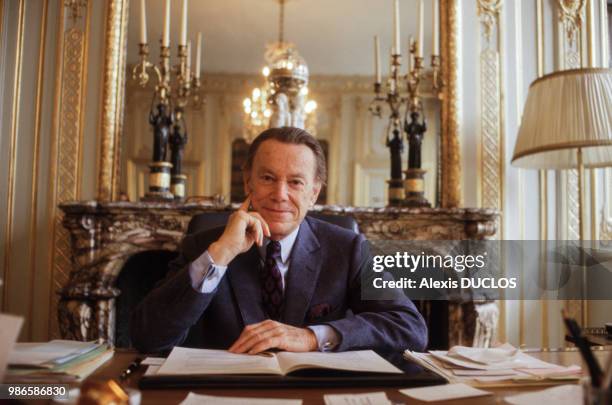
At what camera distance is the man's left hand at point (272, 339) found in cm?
101

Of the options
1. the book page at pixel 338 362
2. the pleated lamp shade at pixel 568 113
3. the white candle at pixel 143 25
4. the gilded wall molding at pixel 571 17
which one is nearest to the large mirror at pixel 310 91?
the white candle at pixel 143 25

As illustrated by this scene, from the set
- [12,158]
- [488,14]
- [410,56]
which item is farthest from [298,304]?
[488,14]

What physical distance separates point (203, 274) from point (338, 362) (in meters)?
0.46

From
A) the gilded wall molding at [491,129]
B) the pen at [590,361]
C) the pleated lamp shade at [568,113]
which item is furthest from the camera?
the gilded wall molding at [491,129]

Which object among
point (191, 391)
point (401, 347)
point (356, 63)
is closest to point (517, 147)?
point (356, 63)

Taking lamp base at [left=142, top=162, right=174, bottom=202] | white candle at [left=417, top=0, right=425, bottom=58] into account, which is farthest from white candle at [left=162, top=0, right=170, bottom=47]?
white candle at [left=417, top=0, right=425, bottom=58]

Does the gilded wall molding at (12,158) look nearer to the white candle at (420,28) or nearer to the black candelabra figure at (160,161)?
the black candelabra figure at (160,161)

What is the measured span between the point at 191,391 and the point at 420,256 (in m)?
1.67

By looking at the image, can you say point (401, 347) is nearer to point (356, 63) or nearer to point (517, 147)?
point (517, 147)

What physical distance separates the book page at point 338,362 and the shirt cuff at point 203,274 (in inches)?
12.3

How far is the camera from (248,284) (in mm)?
1373

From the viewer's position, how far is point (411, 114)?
8.13 ft

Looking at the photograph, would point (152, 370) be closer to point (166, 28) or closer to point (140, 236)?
point (140, 236)

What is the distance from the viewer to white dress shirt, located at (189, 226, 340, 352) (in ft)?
3.63
